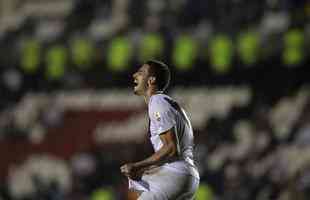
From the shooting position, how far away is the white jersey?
600 cm

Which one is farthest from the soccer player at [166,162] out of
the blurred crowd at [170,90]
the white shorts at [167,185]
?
the blurred crowd at [170,90]

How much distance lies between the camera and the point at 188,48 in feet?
51.2

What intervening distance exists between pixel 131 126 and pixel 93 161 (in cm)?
111

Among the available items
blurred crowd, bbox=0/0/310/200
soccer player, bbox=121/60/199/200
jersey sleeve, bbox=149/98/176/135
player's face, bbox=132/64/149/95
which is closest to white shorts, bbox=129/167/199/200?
soccer player, bbox=121/60/199/200

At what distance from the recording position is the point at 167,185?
6.00 meters

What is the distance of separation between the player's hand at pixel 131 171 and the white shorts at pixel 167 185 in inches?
3.0

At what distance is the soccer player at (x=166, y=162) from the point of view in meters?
5.96

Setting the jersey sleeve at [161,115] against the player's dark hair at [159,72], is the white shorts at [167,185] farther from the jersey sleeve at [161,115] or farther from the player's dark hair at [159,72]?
the player's dark hair at [159,72]

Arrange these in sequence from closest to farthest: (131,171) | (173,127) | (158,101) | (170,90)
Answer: (131,171)
(173,127)
(158,101)
(170,90)

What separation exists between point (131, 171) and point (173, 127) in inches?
16.2

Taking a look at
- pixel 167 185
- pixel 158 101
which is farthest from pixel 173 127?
pixel 167 185

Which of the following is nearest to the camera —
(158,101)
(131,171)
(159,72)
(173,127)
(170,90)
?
(131,171)

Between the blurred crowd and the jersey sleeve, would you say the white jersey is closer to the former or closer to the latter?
the jersey sleeve

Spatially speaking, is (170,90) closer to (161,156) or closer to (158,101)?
(158,101)
